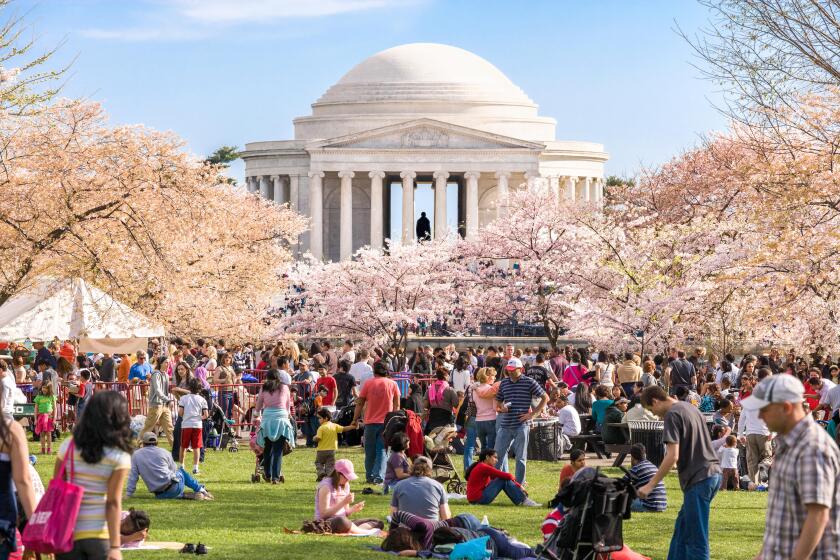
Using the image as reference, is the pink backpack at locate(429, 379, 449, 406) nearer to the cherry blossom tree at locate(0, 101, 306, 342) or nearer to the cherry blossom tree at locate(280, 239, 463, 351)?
the cherry blossom tree at locate(0, 101, 306, 342)

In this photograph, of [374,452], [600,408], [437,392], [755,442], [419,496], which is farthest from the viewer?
[600,408]

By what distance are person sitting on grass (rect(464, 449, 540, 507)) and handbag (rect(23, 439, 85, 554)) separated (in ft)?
31.9

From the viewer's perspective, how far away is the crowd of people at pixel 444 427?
25.9 ft

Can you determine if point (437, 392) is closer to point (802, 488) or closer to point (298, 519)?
point (298, 519)

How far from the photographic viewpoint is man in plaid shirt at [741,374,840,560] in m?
7.62

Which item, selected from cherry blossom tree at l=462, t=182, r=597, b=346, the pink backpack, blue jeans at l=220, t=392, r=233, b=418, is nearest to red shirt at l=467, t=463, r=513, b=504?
the pink backpack

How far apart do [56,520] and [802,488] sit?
405cm

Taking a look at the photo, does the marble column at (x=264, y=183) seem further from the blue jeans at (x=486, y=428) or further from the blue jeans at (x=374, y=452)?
the blue jeans at (x=374, y=452)

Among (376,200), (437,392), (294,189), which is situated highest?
(294,189)

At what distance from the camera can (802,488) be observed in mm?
7680

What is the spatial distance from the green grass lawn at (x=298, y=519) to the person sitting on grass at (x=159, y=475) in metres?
0.23

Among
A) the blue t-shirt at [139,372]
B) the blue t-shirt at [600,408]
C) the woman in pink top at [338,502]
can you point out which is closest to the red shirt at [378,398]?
the woman in pink top at [338,502]

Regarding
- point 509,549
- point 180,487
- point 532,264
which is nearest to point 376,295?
point 532,264

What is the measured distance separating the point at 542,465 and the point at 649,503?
603 cm
